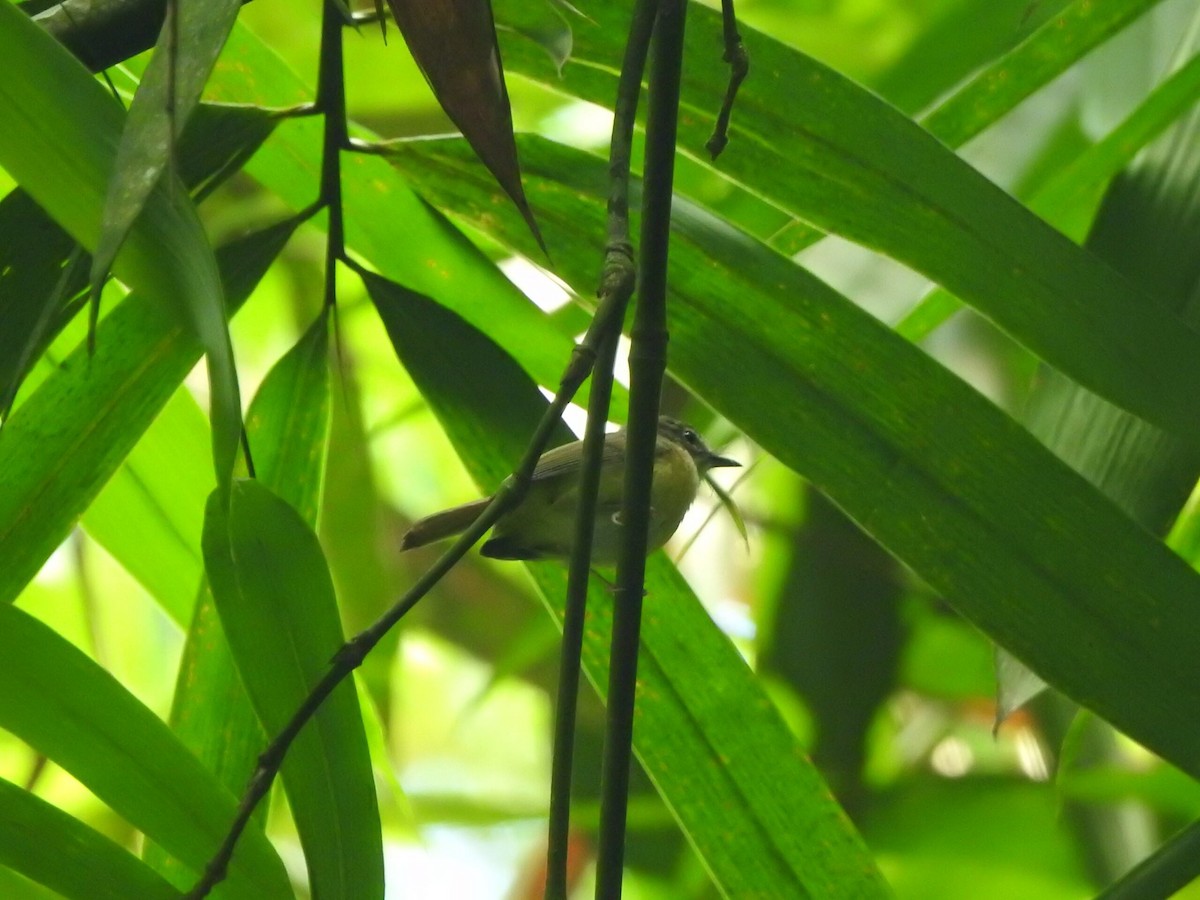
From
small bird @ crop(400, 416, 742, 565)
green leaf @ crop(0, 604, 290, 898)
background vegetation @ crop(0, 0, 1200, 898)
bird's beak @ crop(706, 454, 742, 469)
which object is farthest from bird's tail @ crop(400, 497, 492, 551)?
bird's beak @ crop(706, 454, 742, 469)

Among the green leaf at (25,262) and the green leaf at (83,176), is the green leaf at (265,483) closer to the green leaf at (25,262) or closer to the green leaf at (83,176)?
the green leaf at (25,262)

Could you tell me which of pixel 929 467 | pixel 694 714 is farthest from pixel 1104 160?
pixel 694 714

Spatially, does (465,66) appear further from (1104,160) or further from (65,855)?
(1104,160)

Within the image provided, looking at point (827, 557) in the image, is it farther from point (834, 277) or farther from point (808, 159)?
point (808, 159)

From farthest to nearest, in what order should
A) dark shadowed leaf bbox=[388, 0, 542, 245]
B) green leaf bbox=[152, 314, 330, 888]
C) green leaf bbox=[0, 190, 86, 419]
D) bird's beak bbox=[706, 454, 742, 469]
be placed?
bird's beak bbox=[706, 454, 742, 469] → green leaf bbox=[152, 314, 330, 888] → green leaf bbox=[0, 190, 86, 419] → dark shadowed leaf bbox=[388, 0, 542, 245]

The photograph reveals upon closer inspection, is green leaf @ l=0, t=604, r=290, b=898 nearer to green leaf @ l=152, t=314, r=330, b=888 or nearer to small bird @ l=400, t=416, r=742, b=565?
green leaf @ l=152, t=314, r=330, b=888
